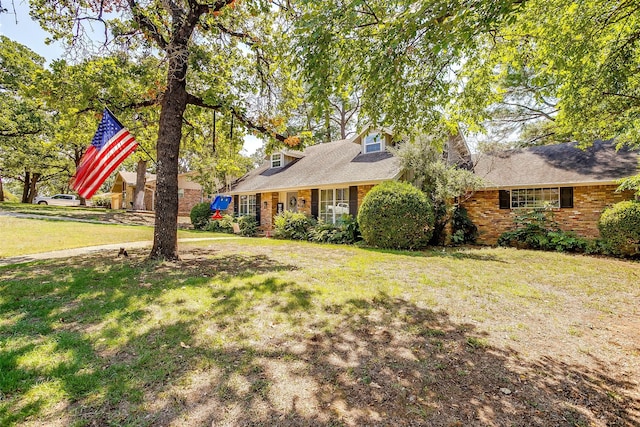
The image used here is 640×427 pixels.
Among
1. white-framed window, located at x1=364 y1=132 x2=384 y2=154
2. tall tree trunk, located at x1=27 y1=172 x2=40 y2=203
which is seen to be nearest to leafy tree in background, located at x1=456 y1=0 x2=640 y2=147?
white-framed window, located at x1=364 y1=132 x2=384 y2=154

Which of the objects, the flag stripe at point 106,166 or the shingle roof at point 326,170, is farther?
the shingle roof at point 326,170

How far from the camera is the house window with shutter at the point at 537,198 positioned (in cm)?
1213

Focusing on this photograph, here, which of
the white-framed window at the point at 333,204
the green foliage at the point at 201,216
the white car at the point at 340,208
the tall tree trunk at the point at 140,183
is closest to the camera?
the white car at the point at 340,208

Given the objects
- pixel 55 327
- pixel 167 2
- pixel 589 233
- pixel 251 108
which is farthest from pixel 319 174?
pixel 55 327

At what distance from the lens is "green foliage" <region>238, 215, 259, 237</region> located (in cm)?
1648

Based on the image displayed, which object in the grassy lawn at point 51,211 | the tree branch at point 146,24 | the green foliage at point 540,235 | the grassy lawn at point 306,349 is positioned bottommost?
the grassy lawn at point 306,349

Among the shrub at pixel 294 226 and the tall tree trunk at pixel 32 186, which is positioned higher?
the tall tree trunk at pixel 32 186

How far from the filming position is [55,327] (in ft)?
11.8

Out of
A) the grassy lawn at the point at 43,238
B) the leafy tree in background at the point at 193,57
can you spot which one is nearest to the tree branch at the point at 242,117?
the leafy tree in background at the point at 193,57

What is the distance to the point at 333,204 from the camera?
14.9 metres

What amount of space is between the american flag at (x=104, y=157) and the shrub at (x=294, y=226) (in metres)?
8.39

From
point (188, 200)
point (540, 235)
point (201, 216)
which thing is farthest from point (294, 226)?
point (188, 200)

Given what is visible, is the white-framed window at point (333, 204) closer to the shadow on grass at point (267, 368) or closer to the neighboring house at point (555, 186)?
the neighboring house at point (555, 186)

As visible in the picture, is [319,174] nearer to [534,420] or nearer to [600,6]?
[600,6]
